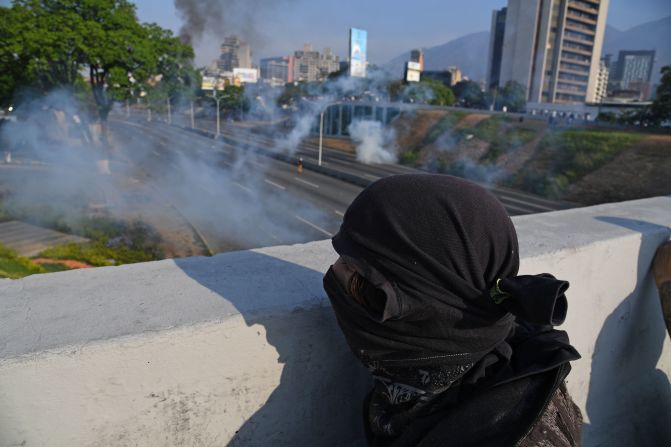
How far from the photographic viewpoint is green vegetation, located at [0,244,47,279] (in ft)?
27.4

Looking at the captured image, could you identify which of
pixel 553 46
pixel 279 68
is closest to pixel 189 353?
pixel 553 46

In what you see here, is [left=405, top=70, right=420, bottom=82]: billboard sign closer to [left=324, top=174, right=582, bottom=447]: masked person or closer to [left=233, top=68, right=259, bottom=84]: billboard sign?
[left=233, top=68, right=259, bottom=84]: billboard sign

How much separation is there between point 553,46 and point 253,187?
3213 inches

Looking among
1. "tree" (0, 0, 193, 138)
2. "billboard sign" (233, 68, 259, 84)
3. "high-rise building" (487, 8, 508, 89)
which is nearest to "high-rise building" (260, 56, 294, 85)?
"billboard sign" (233, 68, 259, 84)

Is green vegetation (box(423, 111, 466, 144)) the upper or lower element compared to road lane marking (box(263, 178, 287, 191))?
upper

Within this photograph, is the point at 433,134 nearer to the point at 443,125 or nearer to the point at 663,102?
the point at 443,125

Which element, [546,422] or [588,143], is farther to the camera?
[588,143]

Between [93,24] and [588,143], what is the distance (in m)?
27.8

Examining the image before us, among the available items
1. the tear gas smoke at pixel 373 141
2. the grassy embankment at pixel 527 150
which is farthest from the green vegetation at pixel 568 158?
the tear gas smoke at pixel 373 141

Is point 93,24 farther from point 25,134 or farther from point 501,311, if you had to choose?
point 501,311

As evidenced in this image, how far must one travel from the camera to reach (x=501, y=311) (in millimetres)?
1054

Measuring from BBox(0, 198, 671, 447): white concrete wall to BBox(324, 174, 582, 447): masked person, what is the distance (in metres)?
0.29

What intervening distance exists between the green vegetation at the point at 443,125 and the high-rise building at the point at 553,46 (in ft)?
179

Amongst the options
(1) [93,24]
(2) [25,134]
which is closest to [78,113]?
(1) [93,24]
